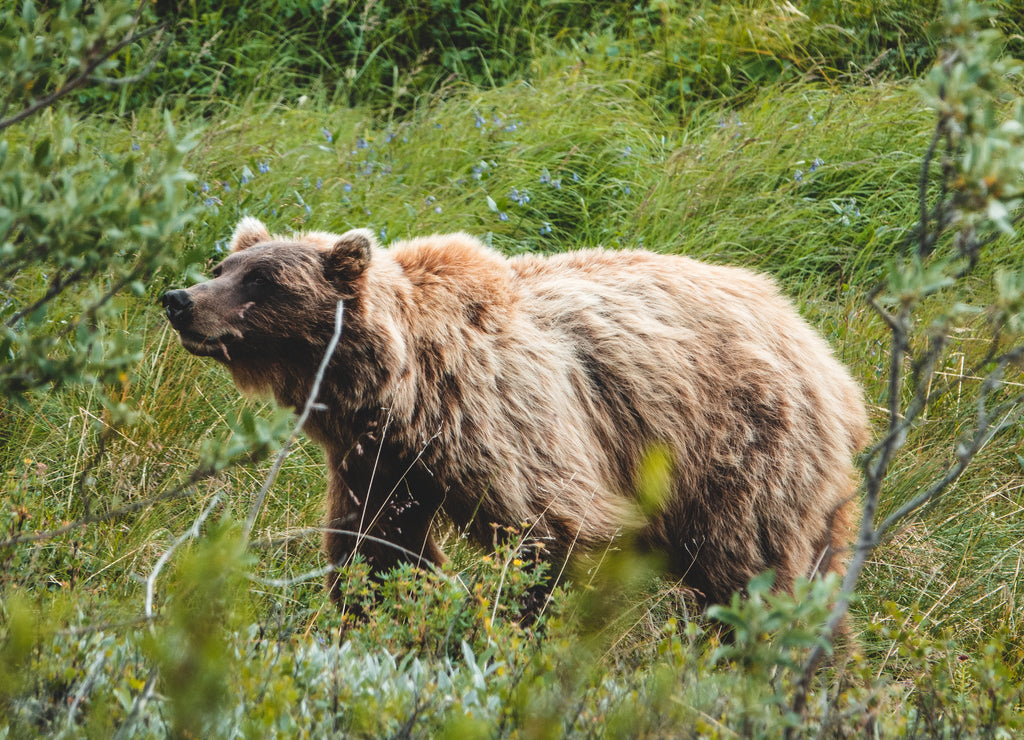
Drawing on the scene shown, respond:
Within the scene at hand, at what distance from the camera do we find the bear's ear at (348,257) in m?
3.95

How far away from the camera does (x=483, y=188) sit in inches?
252

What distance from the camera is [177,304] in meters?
3.72

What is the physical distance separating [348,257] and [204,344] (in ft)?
1.97

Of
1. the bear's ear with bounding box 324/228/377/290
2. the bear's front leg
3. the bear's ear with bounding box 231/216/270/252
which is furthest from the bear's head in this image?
the bear's front leg

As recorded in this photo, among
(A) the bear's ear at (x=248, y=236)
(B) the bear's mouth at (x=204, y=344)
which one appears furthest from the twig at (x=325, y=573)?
(A) the bear's ear at (x=248, y=236)

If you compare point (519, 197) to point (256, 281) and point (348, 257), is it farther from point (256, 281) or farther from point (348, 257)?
point (256, 281)

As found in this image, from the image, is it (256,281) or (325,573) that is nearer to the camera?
(325,573)

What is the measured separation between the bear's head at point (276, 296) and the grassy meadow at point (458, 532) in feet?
1.15

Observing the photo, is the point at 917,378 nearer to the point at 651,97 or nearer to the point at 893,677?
the point at 893,677

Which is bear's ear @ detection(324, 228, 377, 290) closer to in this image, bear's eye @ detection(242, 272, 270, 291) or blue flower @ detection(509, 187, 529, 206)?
bear's eye @ detection(242, 272, 270, 291)

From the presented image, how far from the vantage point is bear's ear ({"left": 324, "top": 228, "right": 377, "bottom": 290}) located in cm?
395

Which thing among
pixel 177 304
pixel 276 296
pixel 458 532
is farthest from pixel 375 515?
pixel 177 304

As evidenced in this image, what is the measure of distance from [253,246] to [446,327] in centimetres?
83

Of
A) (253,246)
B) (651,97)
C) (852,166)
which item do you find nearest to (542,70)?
(651,97)
